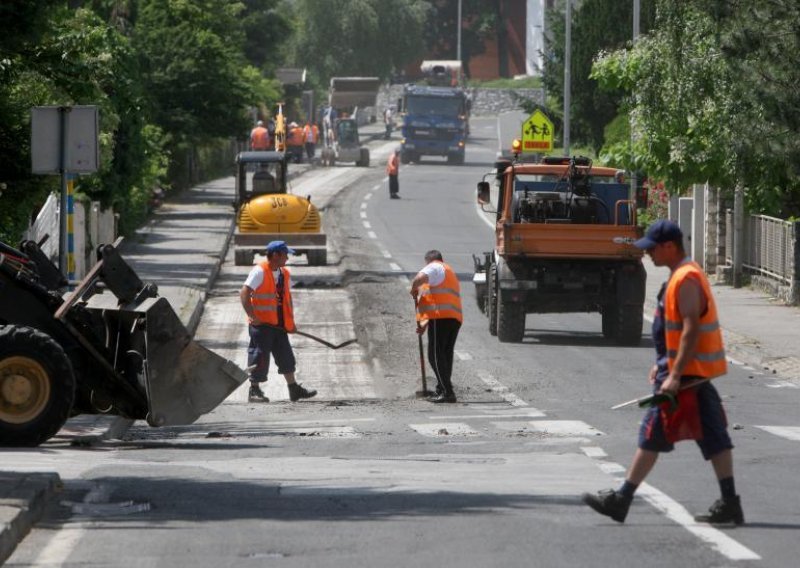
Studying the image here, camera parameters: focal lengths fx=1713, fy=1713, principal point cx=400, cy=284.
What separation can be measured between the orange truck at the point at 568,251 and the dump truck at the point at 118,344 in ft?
30.4

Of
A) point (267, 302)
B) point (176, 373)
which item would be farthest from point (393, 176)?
point (176, 373)

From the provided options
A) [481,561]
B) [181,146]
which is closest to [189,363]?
[481,561]

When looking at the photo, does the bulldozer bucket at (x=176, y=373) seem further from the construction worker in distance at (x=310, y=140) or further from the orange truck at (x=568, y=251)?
the construction worker in distance at (x=310, y=140)

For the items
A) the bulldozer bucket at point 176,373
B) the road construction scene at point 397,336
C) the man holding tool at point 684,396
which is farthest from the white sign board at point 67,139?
the man holding tool at point 684,396

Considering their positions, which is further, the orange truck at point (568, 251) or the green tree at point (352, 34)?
the green tree at point (352, 34)

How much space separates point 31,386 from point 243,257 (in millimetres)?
23044

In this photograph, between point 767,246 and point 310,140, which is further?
point 310,140

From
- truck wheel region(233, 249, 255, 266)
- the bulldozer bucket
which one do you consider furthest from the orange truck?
truck wheel region(233, 249, 255, 266)

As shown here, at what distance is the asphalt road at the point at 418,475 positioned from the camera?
8922mm

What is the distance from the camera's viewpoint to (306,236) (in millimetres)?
35812

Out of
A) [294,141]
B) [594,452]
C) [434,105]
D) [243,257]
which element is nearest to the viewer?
[594,452]

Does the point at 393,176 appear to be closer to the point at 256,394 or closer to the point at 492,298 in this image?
the point at 492,298

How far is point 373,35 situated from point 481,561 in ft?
351

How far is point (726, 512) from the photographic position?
9.45 metres
